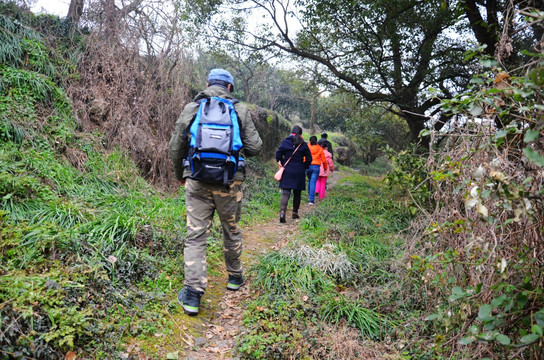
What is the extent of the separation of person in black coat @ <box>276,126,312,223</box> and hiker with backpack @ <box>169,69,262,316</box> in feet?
12.3

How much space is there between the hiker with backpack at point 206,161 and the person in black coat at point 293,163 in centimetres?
374

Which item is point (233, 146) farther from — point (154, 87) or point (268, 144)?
point (268, 144)

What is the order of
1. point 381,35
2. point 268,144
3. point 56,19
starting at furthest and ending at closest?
1. point 268,144
2. point 381,35
3. point 56,19

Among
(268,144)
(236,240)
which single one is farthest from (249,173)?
(236,240)

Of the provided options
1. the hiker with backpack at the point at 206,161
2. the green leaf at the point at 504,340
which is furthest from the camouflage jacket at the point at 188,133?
the green leaf at the point at 504,340

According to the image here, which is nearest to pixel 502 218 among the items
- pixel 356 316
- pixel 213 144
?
pixel 356 316

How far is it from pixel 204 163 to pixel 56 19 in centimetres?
638

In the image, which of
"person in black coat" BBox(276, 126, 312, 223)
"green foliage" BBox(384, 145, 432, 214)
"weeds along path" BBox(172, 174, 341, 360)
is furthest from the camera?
"person in black coat" BBox(276, 126, 312, 223)

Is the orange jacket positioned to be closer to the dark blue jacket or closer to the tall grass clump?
the dark blue jacket

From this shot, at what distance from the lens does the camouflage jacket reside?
3.63 m

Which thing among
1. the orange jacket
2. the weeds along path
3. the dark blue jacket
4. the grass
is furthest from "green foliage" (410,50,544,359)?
the orange jacket

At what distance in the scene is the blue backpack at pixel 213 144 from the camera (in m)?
3.50

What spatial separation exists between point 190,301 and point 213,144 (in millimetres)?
1557

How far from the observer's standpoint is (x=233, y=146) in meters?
3.63
